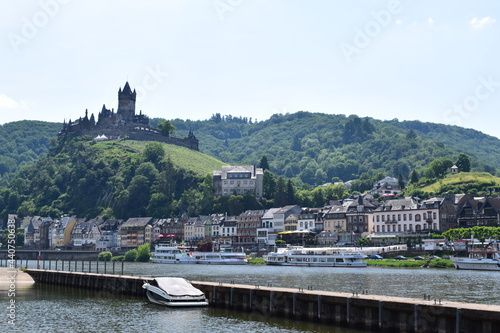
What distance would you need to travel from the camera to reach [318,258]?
127812 mm

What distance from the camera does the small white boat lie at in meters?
50.8

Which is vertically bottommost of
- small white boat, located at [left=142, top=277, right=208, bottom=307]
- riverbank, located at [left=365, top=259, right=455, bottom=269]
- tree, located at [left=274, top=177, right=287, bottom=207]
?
riverbank, located at [left=365, top=259, right=455, bottom=269]

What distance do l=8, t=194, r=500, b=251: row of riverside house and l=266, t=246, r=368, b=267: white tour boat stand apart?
18.8 m

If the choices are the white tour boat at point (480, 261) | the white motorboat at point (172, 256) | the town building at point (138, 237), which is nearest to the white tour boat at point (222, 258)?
the white motorboat at point (172, 256)

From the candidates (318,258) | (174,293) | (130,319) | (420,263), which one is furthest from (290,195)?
(130,319)

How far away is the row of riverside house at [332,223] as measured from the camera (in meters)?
145

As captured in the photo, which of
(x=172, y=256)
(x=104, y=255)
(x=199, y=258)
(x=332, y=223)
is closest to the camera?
(x=199, y=258)

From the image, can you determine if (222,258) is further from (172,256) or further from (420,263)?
(420,263)

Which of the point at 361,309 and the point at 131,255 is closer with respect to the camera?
the point at 361,309

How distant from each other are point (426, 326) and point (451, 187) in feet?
488

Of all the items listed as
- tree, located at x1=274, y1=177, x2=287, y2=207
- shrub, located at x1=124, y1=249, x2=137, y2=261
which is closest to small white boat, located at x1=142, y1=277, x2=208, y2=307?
shrub, located at x1=124, y1=249, x2=137, y2=261

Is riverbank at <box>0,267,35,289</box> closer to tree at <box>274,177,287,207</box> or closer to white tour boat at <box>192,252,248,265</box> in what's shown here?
white tour boat at <box>192,252,248,265</box>

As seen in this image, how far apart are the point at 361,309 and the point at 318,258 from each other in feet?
292

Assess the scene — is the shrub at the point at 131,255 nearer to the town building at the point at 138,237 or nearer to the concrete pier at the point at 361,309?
the town building at the point at 138,237
